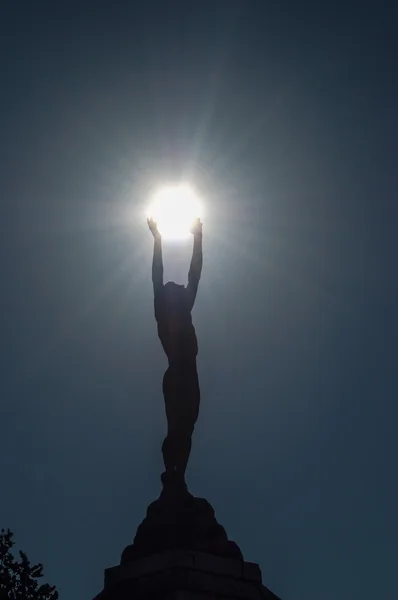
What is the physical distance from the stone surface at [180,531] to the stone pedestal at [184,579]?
5.4 inches

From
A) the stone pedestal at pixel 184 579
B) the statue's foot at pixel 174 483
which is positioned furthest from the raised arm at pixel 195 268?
the stone pedestal at pixel 184 579

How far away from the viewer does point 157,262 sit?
11109mm

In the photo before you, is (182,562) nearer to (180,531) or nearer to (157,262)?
(180,531)

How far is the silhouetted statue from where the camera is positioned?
10.1 m

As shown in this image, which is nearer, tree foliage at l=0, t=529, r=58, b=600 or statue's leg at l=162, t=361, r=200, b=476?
statue's leg at l=162, t=361, r=200, b=476

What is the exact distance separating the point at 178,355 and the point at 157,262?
136cm

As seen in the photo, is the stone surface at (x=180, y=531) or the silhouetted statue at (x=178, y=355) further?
the silhouetted statue at (x=178, y=355)

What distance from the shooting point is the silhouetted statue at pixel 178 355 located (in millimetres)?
10133

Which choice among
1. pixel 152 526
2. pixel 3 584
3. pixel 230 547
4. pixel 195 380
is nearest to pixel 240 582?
pixel 230 547

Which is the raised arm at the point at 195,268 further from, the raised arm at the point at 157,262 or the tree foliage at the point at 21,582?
the tree foliage at the point at 21,582

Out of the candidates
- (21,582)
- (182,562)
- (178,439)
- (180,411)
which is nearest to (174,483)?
(178,439)

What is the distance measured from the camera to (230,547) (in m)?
9.11

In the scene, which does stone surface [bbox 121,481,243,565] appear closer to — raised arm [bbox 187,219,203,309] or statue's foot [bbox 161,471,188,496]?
statue's foot [bbox 161,471,188,496]

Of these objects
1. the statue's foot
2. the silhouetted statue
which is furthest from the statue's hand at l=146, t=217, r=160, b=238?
the statue's foot
